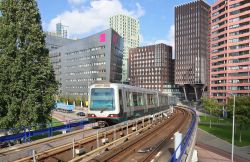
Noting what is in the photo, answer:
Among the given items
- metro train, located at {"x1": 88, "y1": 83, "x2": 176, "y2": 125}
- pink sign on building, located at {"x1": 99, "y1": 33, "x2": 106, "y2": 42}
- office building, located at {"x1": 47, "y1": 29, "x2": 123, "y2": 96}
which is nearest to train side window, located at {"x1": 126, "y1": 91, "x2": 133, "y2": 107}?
metro train, located at {"x1": 88, "y1": 83, "x2": 176, "y2": 125}

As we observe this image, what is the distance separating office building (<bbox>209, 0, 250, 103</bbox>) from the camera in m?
120

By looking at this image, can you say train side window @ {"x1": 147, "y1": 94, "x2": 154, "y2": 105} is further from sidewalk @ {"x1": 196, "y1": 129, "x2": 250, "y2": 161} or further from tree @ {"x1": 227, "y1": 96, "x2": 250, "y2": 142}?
tree @ {"x1": 227, "y1": 96, "x2": 250, "y2": 142}

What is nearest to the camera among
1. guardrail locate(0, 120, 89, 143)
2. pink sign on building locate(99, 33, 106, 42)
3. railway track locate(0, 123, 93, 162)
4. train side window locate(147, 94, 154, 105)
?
railway track locate(0, 123, 93, 162)

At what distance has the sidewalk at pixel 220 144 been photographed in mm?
48731

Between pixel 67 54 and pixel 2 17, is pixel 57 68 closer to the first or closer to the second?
pixel 67 54

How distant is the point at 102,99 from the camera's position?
91.2 feet

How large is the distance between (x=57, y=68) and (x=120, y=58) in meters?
50.9

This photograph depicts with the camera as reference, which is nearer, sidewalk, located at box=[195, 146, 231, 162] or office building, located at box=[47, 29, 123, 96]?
A: sidewalk, located at box=[195, 146, 231, 162]

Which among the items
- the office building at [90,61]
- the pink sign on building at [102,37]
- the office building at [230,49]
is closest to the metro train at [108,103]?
the office building at [230,49]

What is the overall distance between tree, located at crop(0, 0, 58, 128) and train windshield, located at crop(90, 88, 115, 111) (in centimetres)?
450

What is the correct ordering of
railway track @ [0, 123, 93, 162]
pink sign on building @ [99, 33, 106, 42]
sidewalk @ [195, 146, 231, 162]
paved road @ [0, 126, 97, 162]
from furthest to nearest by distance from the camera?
pink sign on building @ [99, 33, 106, 42] < sidewalk @ [195, 146, 231, 162] < railway track @ [0, 123, 93, 162] < paved road @ [0, 126, 97, 162]

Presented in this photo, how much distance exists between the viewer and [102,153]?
19.8 m

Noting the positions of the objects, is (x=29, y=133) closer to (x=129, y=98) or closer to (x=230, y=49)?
(x=129, y=98)

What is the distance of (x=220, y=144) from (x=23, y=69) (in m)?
40.0
